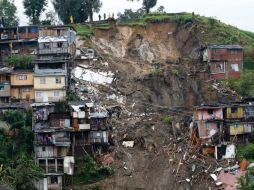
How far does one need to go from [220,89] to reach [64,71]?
47.7 ft

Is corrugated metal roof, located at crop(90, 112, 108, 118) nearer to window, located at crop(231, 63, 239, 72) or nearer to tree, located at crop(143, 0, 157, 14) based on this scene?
window, located at crop(231, 63, 239, 72)

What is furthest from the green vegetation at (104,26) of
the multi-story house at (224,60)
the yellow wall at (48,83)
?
the yellow wall at (48,83)

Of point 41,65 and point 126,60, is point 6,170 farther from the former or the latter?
point 126,60

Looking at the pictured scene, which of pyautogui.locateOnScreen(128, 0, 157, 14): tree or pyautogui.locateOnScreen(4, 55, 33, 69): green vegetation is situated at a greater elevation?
pyautogui.locateOnScreen(128, 0, 157, 14): tree

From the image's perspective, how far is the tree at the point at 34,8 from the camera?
256 feet

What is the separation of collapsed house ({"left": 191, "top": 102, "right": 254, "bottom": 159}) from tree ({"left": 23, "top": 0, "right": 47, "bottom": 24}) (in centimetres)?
2589

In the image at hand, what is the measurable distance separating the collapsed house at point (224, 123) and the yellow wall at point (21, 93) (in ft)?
47.1

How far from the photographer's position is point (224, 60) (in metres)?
69.8

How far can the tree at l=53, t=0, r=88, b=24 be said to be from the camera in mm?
78312

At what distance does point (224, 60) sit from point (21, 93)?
1937 centimetres

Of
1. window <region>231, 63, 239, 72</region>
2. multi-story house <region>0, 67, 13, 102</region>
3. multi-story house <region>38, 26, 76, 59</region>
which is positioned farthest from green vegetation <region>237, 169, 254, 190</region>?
multi-story house <region>0, 67, 13, 102</region>

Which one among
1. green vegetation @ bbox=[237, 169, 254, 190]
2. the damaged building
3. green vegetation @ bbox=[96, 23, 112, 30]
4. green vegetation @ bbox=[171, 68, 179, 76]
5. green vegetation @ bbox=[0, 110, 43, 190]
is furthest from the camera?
green vegetation @ bbox=[96, 23, 112, 30]

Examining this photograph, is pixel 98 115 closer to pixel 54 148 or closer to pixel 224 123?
pixel 54 148

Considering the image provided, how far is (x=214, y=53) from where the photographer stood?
69.9m
